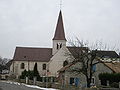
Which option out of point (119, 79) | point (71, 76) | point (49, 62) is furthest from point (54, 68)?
point (119, 79)

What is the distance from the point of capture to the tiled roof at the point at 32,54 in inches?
3605

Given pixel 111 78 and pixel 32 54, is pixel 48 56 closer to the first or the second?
pixel 32 54

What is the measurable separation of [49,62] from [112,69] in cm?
3717

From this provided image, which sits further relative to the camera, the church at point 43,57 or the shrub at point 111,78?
the church at point 43,57

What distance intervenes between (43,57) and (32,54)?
3751 millimetres

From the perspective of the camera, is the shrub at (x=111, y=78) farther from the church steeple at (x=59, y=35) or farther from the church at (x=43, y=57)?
the church steeple at (x=59, y=35)

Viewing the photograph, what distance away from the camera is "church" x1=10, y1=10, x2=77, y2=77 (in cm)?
8331

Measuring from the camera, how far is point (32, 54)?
305 ft

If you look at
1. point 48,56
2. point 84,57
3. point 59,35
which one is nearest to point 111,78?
point 84,57

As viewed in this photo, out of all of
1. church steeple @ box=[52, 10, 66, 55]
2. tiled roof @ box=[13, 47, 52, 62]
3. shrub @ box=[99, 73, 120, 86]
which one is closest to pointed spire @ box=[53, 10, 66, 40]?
church steeple @ box=[52, 10, 66, 55]

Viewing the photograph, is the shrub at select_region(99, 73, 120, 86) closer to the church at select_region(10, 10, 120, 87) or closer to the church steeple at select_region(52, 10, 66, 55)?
the church at select_region(10, 10, 120, 87)

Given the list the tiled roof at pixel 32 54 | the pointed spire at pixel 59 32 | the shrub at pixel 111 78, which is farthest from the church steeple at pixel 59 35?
the shrub at pixel 111 78

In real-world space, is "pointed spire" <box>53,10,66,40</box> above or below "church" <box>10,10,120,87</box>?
above

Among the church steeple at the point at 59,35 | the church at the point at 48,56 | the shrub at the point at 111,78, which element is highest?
the church steeple at the point at 59,35
